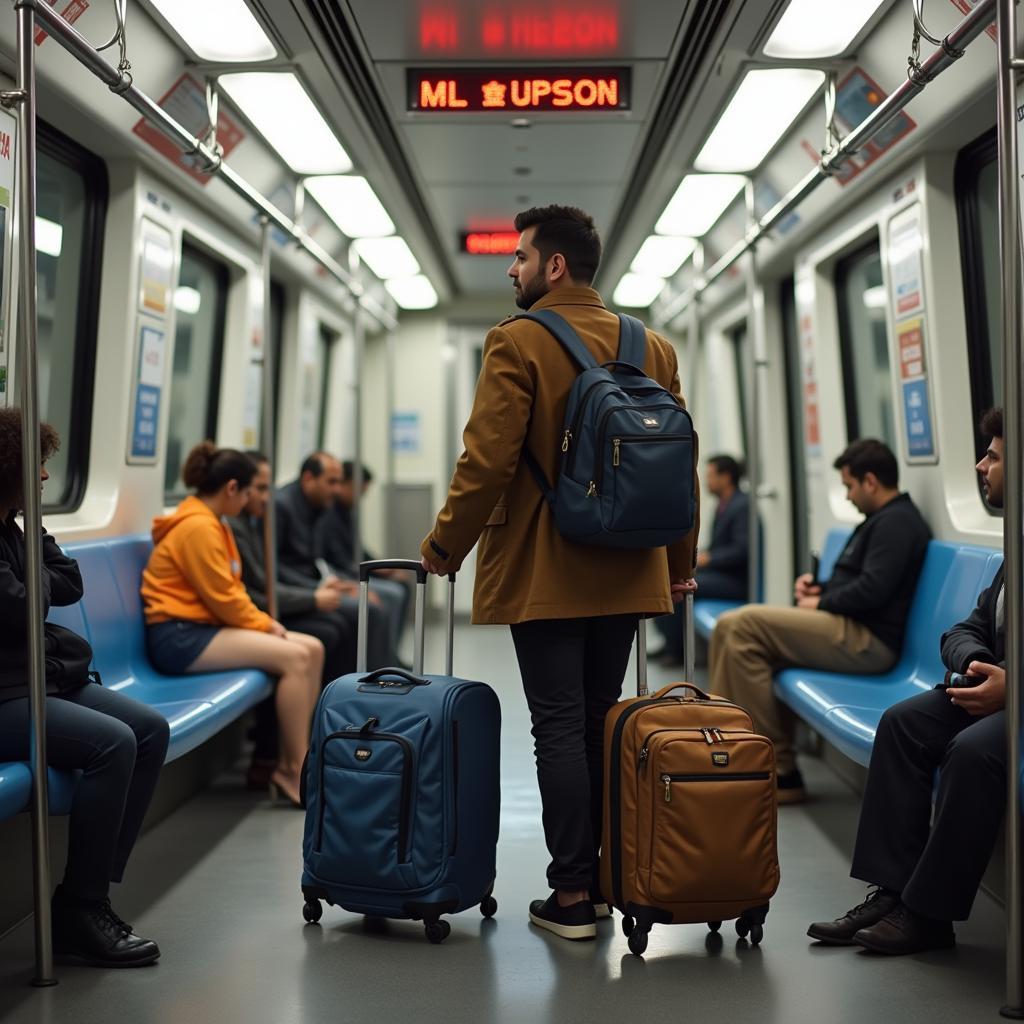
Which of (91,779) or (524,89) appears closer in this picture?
(91,779)

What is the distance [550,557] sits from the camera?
135 inches

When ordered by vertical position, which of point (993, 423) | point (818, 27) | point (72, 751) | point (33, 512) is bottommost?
point (72, 751)

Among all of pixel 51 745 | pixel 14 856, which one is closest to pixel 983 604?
pixel 51 745

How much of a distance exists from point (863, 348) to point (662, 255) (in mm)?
2604

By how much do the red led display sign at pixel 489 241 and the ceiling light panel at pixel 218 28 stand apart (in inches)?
174

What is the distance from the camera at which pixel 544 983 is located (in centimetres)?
318

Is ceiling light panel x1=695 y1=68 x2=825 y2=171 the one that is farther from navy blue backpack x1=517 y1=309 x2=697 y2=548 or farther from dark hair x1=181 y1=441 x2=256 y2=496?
dark hair x1=181 y1=441 x2=256 y2=496

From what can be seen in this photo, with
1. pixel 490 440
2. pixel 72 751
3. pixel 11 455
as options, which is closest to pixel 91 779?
pixel 72 751

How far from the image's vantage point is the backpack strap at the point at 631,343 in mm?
3533

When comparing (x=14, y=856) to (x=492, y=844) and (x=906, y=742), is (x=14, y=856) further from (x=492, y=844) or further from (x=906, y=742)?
(x=906, y=742)

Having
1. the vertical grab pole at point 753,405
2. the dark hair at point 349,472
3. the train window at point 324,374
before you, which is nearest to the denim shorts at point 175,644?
the vertical grab pole at point 753,405

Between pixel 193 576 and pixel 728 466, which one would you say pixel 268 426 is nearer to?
pixel 193 576

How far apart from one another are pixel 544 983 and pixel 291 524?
4427 mm

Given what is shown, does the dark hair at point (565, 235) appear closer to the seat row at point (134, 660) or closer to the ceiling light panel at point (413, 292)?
the seat row at point (134, 660)
